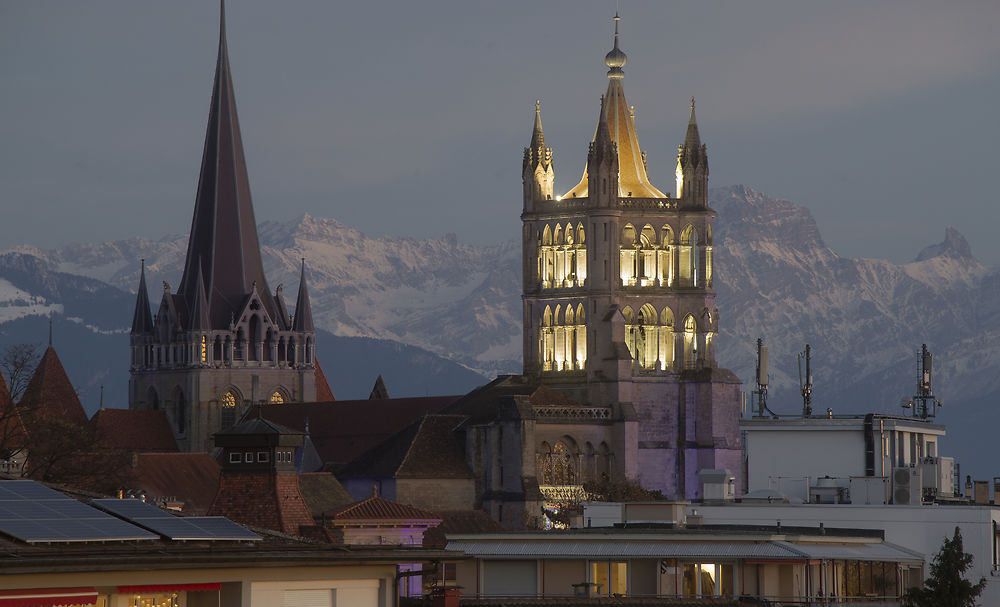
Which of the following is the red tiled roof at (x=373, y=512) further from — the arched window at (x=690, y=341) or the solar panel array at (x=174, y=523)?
the solar panel array at (x=174, y=523)

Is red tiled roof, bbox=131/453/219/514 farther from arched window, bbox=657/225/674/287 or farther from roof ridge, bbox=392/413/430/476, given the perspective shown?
arched window, bbox=657/225/674/287

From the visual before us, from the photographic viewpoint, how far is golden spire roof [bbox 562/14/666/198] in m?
190

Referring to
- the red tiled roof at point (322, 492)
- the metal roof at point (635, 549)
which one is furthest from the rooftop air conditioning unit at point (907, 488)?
the red tiled roof at point (322, 492)

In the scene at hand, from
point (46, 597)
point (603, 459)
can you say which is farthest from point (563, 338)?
point (46, 597)

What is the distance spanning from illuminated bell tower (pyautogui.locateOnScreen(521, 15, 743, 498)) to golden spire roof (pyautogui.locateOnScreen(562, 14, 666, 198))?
0.15 m

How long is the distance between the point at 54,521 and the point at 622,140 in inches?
5925

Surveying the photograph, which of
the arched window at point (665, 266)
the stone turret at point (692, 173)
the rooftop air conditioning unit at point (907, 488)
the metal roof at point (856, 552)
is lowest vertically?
the metal roof at point (856, 552)

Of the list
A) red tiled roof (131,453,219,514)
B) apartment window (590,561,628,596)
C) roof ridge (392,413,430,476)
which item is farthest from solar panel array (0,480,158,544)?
roof ridge (392,413,430,476)

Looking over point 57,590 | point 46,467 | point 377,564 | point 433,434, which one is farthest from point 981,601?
point 433,434

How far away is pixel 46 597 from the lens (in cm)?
4238

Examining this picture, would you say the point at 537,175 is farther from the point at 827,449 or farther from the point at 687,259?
the point at 827,449

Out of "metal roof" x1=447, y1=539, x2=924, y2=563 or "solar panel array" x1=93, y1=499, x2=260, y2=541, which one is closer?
"solar panel array" x1=93, y1=499, x2=260, y2=541

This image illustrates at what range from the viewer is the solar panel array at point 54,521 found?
144 feet

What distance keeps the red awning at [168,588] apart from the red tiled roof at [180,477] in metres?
117
